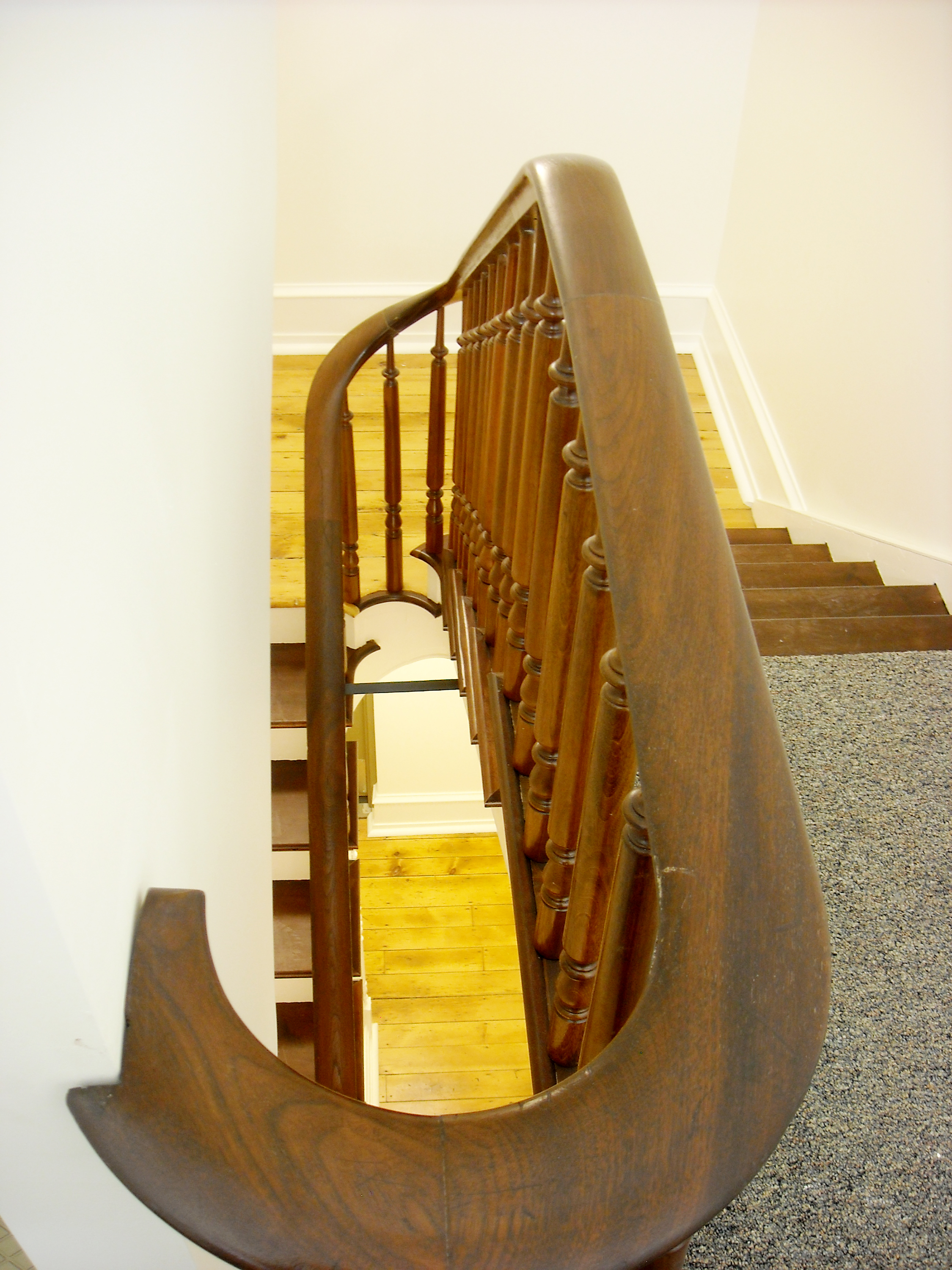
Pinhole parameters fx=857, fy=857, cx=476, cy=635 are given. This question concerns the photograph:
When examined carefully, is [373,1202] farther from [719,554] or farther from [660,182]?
[660,182]

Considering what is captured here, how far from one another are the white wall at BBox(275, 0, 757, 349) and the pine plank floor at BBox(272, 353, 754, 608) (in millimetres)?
398

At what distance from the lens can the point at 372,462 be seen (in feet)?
10.7

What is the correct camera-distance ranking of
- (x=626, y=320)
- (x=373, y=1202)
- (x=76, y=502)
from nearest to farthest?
1. (x=373, y=1202)
2. (x=76, y=502)
3. (x=626, y=320)

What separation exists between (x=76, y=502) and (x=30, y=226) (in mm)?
163

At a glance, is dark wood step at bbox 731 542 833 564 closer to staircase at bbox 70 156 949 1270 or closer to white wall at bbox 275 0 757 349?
white wall at bbox 275 0 757 349

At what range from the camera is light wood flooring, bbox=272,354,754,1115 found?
117 inches

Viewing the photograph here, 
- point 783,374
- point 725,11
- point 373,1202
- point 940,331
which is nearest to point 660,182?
point 725,11

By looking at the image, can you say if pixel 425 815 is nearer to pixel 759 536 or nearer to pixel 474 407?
pixel 759 536

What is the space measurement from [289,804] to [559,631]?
64.9 inches

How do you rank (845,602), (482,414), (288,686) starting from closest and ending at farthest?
(482,414) < (845,602) < (288,686)

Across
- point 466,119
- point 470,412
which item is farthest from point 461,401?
point 466,119

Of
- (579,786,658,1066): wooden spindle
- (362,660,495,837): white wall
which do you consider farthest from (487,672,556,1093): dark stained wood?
(362,660,495,837): white wall

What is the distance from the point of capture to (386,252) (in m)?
3.78

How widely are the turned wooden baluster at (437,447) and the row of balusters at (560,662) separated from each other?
594 mm
